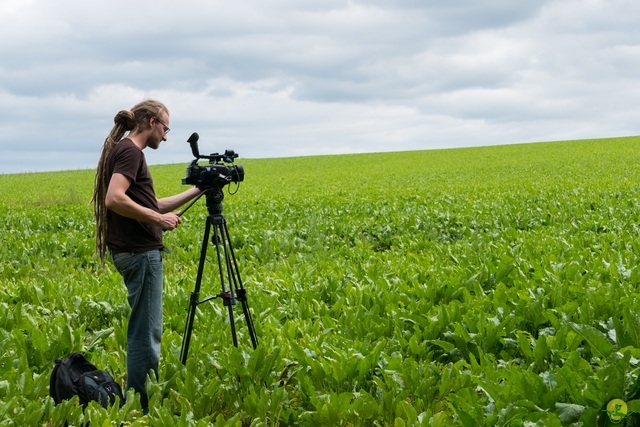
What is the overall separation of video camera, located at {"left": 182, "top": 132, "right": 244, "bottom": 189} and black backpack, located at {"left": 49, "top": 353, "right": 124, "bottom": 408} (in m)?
1.85

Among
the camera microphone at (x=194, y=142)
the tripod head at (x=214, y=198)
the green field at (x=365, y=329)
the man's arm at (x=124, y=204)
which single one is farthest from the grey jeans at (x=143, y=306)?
the camera microphone at (x=194, y=142)

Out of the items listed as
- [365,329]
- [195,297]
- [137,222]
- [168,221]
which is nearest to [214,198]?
[168,221]

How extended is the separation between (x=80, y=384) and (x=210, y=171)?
2101mm

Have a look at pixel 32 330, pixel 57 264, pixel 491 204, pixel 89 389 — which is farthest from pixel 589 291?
pixel 491 204

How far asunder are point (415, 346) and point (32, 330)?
4018mm

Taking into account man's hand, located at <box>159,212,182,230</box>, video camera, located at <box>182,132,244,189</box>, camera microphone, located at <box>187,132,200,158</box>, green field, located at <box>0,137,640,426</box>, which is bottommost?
green field, located at <box>0,137,640,426</box>

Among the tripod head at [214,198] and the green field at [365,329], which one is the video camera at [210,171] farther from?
the green field at [365,329]

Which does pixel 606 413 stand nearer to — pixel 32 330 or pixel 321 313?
pixel 321 313

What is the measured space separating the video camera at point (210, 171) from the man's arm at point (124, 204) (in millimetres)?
413

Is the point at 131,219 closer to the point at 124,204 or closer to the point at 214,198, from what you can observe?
the point at 124,204

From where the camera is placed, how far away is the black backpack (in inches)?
213

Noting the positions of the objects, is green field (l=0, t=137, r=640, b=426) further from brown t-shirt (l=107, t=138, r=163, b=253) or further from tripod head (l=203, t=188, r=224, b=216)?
tripod head (l=203, t=188, r=224, b=216)

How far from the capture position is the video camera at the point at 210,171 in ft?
17.4

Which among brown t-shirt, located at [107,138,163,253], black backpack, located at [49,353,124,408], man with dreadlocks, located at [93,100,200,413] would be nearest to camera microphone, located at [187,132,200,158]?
man with dreadlocks, located at [93,100,200,413]
